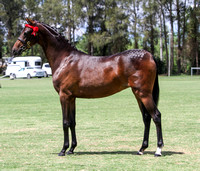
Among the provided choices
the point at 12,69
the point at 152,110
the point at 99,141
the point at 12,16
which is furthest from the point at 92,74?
the point at 12,16

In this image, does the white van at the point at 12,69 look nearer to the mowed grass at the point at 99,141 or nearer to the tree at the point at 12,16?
the tree at the point at 12,16

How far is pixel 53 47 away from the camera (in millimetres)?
8438

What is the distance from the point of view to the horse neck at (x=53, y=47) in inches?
329

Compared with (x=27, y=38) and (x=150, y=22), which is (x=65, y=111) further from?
(x=150, y=22)

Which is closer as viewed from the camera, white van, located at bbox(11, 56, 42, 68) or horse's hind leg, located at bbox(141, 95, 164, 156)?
horse's hind leg, located at bbox(141, 95, 164, 156)

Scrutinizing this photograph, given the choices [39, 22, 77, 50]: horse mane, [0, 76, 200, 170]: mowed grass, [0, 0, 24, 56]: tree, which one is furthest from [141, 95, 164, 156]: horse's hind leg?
[0, 0, 24, 56]: tree

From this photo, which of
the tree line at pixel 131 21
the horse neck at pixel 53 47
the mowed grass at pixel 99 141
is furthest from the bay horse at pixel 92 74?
the tree line at pixel 131 21

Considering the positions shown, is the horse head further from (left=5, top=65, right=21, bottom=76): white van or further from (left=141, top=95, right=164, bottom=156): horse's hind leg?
(left=5, top=65, right=21, bottom=76): white van

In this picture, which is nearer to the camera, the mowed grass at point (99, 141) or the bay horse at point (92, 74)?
the mowed grass at point (99, 141)

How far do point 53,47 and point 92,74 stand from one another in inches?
43.5

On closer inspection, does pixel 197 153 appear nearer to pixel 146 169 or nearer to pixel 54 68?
pixel 146 169

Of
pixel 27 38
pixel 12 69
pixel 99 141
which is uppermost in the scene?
pixel 12 69

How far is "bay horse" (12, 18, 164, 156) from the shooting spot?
770 cm

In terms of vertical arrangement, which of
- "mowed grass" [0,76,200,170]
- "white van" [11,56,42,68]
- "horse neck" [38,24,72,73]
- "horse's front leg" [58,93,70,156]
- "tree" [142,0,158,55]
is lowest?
"mowed grass" [0,76,200,170]
